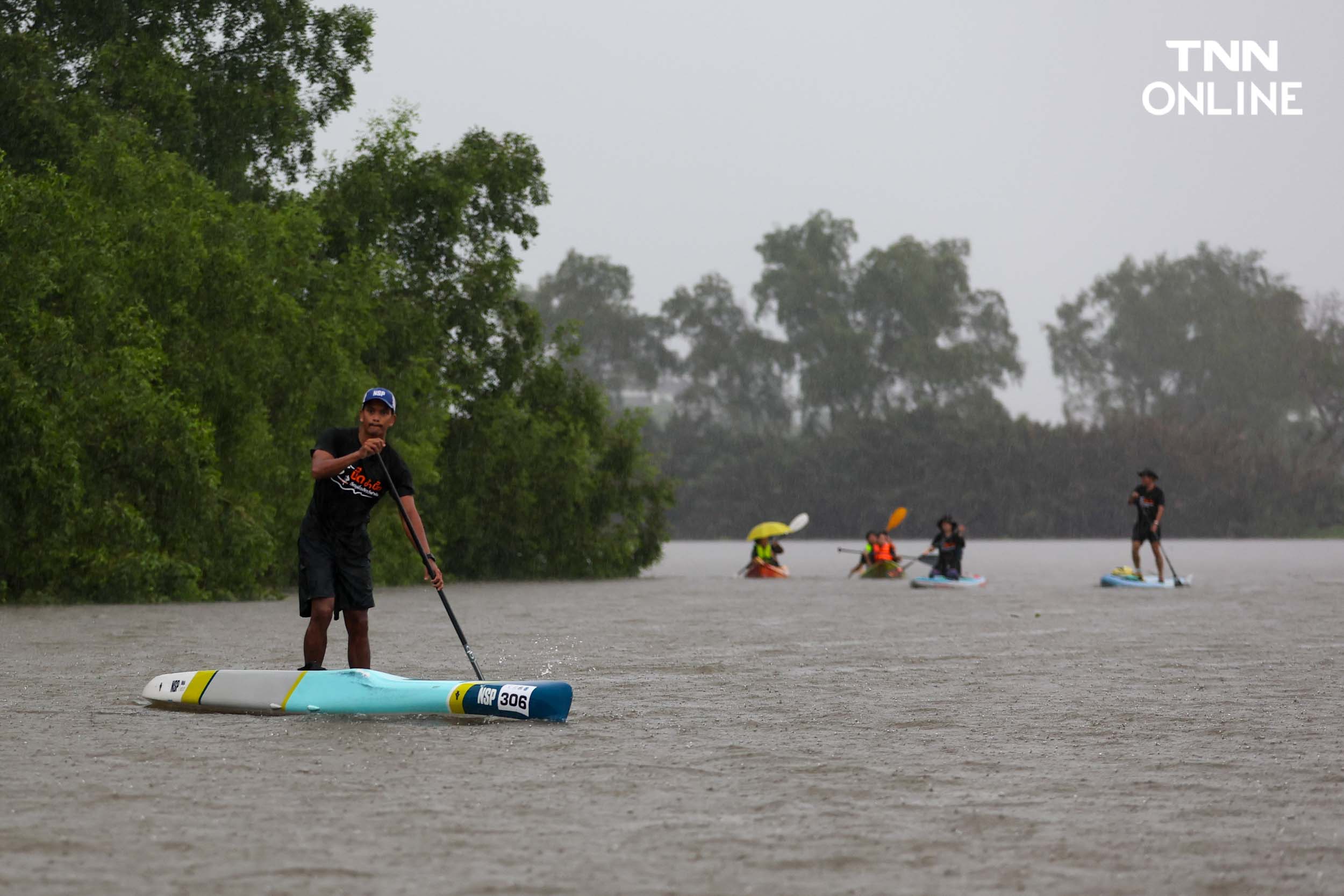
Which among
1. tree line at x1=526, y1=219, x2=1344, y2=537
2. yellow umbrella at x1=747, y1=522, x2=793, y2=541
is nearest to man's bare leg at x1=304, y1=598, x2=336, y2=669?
yellow umbrella at x1=747, y1=522, x2=793, y2=541

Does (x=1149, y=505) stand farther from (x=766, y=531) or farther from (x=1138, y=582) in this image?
(x=766, y=531)

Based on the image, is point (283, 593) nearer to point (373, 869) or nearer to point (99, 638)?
point (99, 638)

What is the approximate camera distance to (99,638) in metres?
16.6

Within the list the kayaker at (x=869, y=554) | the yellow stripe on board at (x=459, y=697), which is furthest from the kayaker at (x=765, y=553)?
the yellow stripe on board at (x=459, y=697)

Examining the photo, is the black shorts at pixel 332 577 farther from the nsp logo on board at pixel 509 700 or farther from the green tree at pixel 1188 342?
the green tree at pixel 1188 342

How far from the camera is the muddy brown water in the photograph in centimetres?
550

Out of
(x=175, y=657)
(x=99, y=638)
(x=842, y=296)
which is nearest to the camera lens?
(x=175, y=657)

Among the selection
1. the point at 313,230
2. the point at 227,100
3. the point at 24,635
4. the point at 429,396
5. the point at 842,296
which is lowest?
the point at 24,635

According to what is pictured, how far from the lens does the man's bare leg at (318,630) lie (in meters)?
10.3

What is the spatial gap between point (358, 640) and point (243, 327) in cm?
1715

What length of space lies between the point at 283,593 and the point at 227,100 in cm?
1082

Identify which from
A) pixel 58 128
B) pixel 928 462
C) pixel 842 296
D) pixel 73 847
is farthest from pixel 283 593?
pixel 842 296

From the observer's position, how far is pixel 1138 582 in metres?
30.2

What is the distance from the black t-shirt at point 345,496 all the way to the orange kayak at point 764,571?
2755 centimetres
